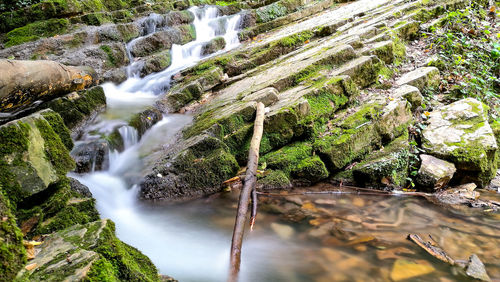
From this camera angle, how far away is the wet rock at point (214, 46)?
11.6 m

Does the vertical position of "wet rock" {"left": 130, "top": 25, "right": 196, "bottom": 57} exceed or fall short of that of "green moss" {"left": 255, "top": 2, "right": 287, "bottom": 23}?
it falls short

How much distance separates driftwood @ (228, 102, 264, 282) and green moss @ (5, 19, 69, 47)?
27.1 feet

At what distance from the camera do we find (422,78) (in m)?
6.73

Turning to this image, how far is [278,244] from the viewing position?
12.8 ft

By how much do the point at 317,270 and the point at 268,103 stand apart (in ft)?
11.2

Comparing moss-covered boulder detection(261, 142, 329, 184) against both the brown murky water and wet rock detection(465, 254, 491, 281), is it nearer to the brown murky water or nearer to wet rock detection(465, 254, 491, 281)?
the brown murky water

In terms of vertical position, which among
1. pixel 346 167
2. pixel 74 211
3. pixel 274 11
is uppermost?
pixel 274 11

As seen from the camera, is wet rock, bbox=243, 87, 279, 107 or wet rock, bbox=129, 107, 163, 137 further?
wet rock, bbox=129, 107, 163, 137

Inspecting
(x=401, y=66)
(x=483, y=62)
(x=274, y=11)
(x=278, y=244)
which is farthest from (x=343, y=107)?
(x=274, y=11)

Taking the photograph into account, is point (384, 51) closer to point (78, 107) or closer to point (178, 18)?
point (78, 107)

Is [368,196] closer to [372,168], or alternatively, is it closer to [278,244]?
[372,168]

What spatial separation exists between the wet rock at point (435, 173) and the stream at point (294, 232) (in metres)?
0.40

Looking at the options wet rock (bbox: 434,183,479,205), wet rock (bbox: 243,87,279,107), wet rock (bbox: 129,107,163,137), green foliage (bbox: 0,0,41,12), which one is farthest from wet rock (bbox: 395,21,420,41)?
green foliage (bbox: 0,0,41,12)

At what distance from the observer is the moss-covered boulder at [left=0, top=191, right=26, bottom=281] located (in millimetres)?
1579
